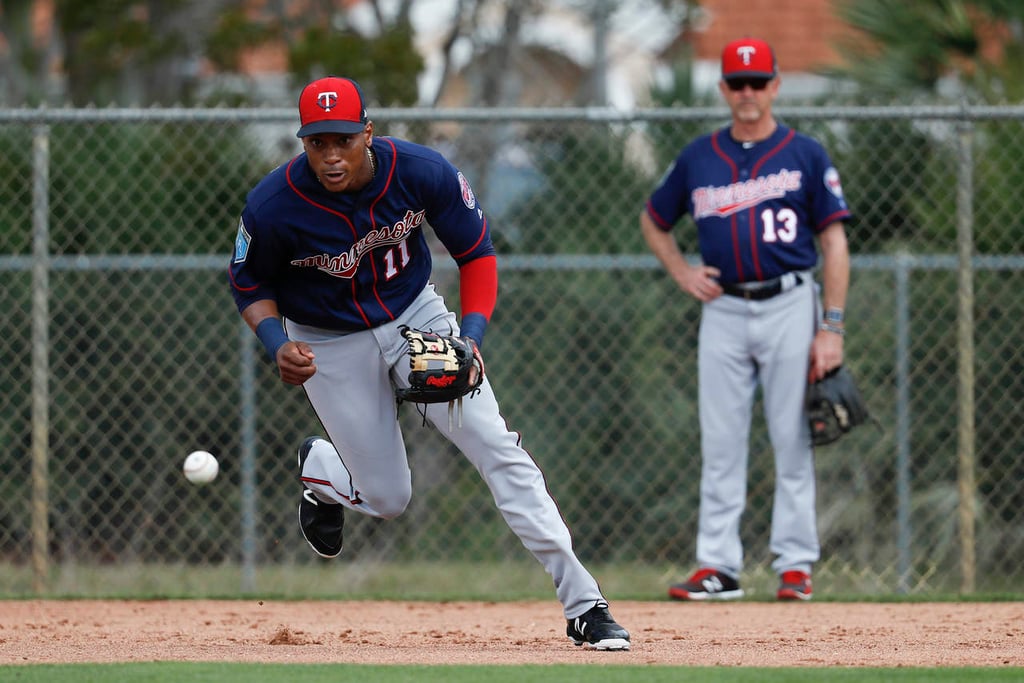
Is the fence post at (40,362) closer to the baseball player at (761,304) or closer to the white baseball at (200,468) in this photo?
the white baseball at (200,468)

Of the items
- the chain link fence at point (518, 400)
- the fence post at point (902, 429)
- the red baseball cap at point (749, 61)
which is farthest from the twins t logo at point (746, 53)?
the fence post at point (902, 429)

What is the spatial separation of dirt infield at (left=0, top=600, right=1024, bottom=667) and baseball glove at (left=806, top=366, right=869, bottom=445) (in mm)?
780

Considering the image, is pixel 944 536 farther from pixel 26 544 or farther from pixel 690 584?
pixel 26 544

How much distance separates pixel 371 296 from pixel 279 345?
437 millimetres

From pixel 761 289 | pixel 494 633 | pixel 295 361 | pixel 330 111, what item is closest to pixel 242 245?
pixel 295 361

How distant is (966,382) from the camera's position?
7352mm

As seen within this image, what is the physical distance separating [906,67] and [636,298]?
324 centimetres

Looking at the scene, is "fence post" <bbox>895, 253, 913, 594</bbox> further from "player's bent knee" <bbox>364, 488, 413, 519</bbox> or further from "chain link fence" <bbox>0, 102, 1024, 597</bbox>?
"player's bent knee" <bbox>364, 488, 413, 519</bbox>

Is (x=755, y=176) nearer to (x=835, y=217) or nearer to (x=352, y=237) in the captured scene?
(x=835, y=217)

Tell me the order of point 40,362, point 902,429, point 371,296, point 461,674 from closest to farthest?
point 461,674
point 371,296
point 40,362
point 902,429

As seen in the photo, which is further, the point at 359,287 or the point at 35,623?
the point at 35,623

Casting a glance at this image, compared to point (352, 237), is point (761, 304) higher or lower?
lower

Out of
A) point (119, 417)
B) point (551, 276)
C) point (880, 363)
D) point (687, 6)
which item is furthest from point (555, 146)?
point (687, 6)

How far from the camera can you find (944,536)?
779cm
